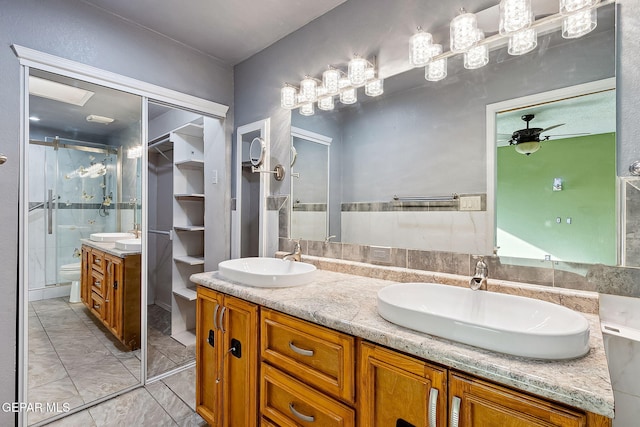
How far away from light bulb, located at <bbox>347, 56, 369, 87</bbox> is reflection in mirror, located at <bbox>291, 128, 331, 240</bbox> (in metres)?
0.38

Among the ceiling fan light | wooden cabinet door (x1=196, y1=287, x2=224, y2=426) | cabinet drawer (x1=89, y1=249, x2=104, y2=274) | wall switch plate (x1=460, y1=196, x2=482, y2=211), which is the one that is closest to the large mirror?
wall switch plate (x1=460, y1=196, x2=482, y2=211)

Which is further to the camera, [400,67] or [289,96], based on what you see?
[289,96]

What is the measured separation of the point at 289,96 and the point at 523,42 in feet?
4.32

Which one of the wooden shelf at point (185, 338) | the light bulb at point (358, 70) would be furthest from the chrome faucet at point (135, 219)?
the light bulb at point (358, 70)

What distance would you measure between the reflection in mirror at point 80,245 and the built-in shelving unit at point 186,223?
0.45 meters

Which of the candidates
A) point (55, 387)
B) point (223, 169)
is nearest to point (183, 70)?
point (223, 169)

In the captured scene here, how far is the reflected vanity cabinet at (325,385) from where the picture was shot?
2.37 feet

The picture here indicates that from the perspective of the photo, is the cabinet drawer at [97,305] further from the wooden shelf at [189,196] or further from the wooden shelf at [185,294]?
the wooden shelf at [189,196]

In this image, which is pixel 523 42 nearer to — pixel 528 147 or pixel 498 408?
pixel 528 147

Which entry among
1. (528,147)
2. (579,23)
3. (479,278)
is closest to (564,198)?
(528,147)

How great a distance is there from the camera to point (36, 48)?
164 cm

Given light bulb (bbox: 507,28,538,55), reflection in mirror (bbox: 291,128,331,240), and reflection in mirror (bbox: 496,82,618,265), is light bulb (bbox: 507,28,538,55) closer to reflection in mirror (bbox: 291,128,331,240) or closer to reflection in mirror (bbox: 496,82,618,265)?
reflection in mirror (bbox: 496,82,618,265)

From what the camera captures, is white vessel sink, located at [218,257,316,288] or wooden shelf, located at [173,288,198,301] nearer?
white vessel sink, located at [218,257,316,288]

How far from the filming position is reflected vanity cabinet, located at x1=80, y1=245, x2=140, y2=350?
194 centimetres
